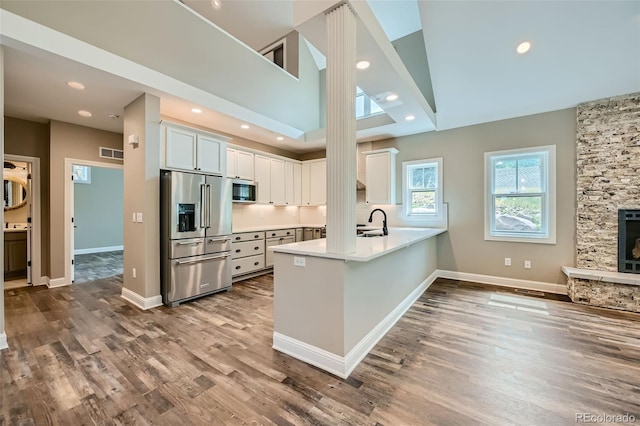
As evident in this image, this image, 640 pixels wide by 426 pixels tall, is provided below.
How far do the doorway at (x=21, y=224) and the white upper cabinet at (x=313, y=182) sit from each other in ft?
16.0

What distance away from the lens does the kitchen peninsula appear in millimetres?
2059

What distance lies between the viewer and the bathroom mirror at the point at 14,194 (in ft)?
17.2

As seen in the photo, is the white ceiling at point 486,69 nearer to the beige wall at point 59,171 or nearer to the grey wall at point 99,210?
the beige wall at point 59,171

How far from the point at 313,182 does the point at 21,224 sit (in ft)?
19.9

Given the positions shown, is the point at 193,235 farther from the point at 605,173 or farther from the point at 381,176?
the point at 605,173

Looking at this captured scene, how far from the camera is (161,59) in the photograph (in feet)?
10.8

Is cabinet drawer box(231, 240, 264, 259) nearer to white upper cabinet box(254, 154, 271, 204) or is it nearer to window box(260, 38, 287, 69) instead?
white upper cabinet box(254, 154, 271, 204)

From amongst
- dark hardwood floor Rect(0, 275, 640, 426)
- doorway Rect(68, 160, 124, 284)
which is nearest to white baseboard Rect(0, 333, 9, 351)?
dark hardwood floor Rect(0, 275, 640, 426)

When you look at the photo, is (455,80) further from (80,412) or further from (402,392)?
(80,412)

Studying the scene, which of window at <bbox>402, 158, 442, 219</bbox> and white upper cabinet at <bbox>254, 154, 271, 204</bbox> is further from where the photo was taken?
white upper cabinet at <bbox>254, 154, 271, 204</bbox>

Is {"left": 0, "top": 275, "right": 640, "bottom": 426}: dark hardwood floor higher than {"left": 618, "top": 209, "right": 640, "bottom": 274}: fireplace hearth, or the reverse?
{"left": 618, "top": 209, "right": 640, "bottom": 274}: fireplace hearth

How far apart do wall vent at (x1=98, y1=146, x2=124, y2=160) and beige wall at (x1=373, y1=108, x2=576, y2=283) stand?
5291 mm

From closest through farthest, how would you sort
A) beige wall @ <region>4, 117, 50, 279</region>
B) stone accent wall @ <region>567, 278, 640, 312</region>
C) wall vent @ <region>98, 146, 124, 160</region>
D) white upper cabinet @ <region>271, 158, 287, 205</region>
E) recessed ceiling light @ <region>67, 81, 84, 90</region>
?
recessed ceiling light @ <region>67, 81, 84, 90</region>
stone accent wall @ <region>567, 278, 640, 312</region>
beige wall @ <region>4, 117, 50, 279</region>
wall vent @ <region>98, 146, 124, 160</region>
white upper cabinet @ <region>271, 158, 287, 205</region>

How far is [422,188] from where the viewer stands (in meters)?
5.07
